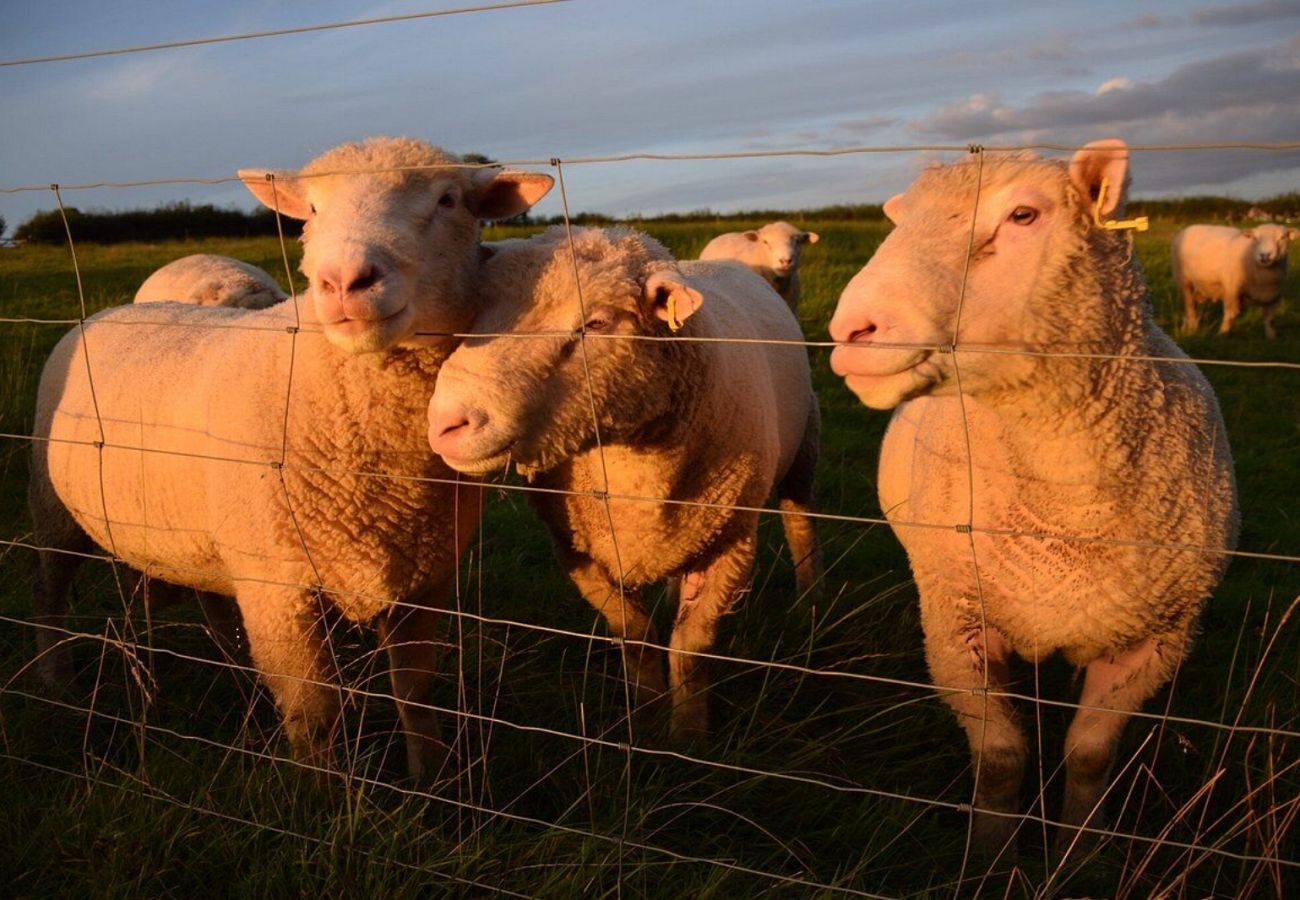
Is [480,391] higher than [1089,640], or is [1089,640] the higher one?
[480,391]

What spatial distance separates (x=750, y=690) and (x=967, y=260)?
1.97m

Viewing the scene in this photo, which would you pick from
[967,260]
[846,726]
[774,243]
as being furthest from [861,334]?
[774,243]

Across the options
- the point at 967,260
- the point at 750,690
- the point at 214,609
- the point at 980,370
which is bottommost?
the point at 750,690

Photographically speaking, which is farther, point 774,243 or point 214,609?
point 774,243

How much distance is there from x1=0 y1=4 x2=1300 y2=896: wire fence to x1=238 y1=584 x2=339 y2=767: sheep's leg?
0.08ft

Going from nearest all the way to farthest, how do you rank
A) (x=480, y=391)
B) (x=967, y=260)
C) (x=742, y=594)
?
(x=967, y=260)
(x=480, y=391)
(x=742, y=594)

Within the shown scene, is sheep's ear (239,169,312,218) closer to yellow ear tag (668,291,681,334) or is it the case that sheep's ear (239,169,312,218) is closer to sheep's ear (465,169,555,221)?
sheep's ear (465,169,555,221)

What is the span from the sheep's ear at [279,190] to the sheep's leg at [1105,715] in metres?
2.54

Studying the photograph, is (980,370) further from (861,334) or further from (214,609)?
(214,609)

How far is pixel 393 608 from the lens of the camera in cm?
327

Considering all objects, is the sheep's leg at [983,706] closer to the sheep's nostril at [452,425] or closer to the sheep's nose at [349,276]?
the sheep's nostril at [452,425]

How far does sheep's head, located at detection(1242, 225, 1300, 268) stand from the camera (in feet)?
47.5

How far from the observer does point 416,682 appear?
3.24 metres

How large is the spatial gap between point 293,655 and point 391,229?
3.95 feet
